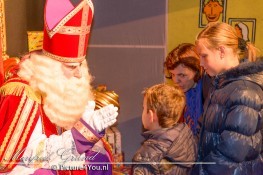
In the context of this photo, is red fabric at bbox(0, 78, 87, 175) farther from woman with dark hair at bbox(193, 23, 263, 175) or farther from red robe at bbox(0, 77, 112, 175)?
woman with dark hair at bbox(193, 23, 263, 175)

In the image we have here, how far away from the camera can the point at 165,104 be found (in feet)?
6.37

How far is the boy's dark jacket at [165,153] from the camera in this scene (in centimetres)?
189

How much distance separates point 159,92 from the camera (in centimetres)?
196

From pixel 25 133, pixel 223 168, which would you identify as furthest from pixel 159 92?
pixel 25 133

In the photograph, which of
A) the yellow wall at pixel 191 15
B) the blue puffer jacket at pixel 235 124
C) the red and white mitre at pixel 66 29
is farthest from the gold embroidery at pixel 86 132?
the yellow wall at pixel 191 15

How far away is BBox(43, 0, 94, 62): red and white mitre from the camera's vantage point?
5.53 feet

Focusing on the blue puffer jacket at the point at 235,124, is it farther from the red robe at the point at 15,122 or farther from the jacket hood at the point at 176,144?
the red robe at the point at 15,122

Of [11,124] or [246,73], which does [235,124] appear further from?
[11,124]

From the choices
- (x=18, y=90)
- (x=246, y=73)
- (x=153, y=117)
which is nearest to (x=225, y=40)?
(x=246, y=73)

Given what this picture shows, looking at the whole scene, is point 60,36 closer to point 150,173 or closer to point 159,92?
point 159,92

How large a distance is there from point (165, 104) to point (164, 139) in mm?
154

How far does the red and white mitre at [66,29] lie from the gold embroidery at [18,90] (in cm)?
16

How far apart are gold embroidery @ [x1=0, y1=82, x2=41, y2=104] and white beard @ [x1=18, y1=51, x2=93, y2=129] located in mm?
28

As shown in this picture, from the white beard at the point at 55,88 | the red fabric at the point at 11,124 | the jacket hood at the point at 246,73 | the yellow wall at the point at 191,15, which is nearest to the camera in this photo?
the red fabric at the point at 11,124
